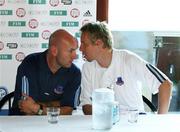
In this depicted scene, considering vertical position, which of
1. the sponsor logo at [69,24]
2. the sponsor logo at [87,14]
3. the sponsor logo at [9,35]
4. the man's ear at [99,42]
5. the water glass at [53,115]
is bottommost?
the water glass at [53,115]

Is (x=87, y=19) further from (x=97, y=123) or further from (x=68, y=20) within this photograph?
(x=97, y=123)

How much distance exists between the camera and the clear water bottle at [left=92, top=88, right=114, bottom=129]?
1.92 meters

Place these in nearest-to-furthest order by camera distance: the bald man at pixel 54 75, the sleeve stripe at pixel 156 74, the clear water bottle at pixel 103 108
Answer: the clear water bottle at pixel 103 108
the sleeve stripe at pixel 156 74
the bald man at pixel 54 75

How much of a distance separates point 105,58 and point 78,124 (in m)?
0.78

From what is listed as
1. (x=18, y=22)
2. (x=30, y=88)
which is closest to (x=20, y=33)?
(x=18, y=22)

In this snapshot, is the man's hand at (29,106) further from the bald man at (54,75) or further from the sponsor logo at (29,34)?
the sponsor logo at (29,34)

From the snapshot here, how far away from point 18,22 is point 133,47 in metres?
1.13

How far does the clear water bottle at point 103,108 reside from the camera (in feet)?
6.29

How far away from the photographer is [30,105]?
95.6 inches

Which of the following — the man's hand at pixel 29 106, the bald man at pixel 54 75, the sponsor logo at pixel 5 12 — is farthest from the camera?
the sponsor logo at pixel 5 12

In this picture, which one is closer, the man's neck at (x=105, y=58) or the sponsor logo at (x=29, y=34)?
the man's neck at (x=105, y=58)

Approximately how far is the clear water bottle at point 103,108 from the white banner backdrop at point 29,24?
1307 mm

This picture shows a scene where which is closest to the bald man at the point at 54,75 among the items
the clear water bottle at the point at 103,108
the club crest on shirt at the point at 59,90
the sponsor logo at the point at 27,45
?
the club crest on shirt at the point at 59,90

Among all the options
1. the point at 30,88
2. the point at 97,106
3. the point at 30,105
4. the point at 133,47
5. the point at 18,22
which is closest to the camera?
the point at 97,106
